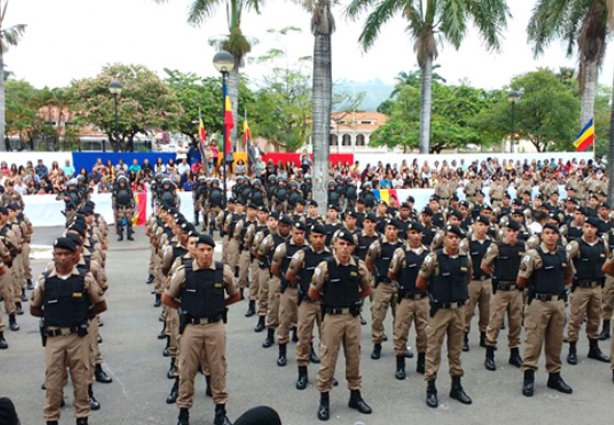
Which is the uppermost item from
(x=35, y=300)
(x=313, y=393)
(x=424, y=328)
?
(x=35, y=300)

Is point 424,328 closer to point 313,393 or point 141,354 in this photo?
point 313,393

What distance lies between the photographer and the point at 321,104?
17.0 meters

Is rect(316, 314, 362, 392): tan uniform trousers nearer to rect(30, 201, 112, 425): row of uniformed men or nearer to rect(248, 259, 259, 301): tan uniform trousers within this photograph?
rect(30, 201, 112, 425): row of uniformed men

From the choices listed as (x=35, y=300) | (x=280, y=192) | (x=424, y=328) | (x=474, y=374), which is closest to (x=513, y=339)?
(x=474, y=374)

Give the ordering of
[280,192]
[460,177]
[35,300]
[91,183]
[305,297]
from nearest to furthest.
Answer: [35,300], [305,297], [280,192], [91,183], [460,177]

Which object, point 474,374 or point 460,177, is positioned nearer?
point 474,374

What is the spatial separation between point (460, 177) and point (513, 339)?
16746mm

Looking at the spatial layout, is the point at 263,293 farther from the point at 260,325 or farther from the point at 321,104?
the point at 321,104

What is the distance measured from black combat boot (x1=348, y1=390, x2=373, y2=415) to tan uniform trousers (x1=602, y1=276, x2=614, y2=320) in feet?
16.4

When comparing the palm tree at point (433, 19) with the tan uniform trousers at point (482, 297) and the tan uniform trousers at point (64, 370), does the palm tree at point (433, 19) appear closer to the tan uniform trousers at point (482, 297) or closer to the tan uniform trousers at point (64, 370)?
the tan uniform trousers at point (482, 297)

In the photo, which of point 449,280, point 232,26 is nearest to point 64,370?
point 449,280

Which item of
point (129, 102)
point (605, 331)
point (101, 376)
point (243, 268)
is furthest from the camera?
point (129, 102)

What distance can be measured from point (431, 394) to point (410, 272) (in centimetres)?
170

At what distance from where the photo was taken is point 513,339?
27.4 feet
